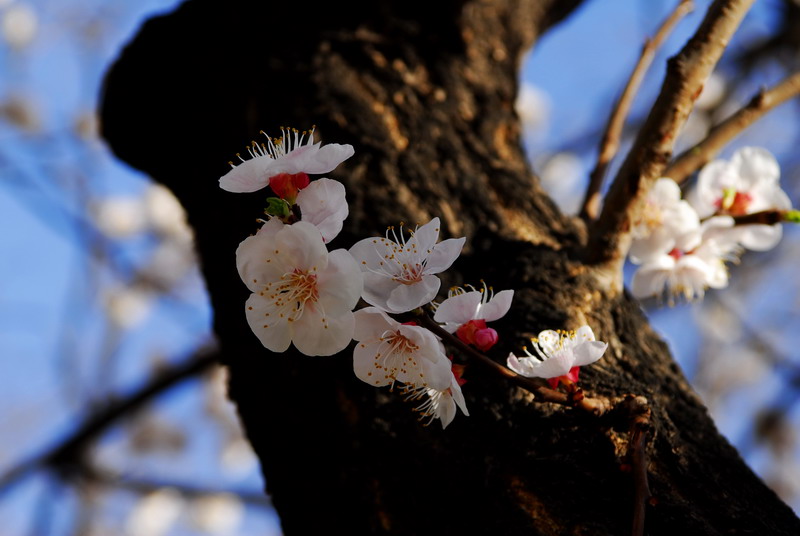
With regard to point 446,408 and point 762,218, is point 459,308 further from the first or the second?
point 762,218

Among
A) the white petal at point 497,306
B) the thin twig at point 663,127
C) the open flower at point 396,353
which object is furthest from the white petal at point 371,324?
the thin twig at point 663,127

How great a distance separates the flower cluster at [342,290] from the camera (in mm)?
651

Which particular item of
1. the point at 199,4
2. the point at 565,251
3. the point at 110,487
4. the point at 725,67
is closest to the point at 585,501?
the point at 565,251

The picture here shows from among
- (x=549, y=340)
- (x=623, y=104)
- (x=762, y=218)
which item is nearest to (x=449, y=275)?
(x=549, y=340)

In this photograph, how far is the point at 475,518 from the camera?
0.78 meters

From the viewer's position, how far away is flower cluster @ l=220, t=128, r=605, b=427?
2.14 feet

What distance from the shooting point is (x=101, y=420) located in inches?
88.4

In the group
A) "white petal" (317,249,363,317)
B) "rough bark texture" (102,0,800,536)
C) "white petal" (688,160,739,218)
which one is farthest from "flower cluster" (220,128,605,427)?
"white petal" (688,160,739,218)

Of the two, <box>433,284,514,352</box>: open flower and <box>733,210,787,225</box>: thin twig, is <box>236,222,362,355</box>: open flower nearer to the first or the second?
<box>433,284,514,352</box>: open flower

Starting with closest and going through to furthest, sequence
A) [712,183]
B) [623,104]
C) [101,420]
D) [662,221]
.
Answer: [662,221], [712,183], [623,104], [101,420]

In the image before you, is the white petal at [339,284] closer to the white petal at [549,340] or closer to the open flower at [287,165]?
the open flower at [287,165]

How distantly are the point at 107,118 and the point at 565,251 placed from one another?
1.00 m

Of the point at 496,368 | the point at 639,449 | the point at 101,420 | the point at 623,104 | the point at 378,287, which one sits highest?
the point at 101,420

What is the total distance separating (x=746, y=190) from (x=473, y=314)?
65cm
